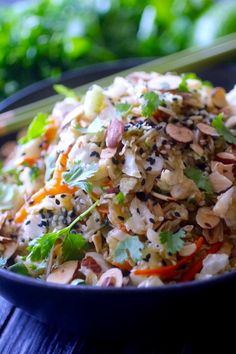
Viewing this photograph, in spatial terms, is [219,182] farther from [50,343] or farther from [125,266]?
[50,343]

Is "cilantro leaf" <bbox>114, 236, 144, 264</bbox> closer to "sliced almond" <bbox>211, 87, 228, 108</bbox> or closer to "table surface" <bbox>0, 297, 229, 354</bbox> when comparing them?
"table surface" <bbox>0, 297, 229, 354</bbox>

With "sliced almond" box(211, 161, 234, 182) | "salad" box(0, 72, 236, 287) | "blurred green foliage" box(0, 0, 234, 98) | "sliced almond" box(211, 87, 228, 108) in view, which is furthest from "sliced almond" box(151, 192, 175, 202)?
"blurred green foliage" box(0, 0, 234, 98)

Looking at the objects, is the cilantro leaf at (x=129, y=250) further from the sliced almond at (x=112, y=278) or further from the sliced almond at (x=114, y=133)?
the sliced almond at (x=114, y=133)

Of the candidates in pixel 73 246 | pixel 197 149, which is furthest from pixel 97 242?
pixel 197 149

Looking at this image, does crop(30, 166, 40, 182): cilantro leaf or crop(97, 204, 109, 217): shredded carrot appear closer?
crop(97, 204, 109, 217): shredded carrot

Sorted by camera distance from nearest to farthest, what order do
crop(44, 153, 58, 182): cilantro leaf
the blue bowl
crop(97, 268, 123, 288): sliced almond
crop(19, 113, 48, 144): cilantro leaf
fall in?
the blue bowl
crop(97, 268, 123, 288): sliced almond
crop(44, 153, 58, 182): cilantro leaf
crop(19, 113, 48, 144): cilantro leaf

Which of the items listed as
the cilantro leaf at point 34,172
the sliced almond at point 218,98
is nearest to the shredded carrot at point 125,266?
the cilantro leaf at point 34,172

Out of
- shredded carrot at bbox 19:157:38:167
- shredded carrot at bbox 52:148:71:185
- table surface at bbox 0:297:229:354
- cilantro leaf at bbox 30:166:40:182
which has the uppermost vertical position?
shredded carrot at bbox 52:148:71:185
